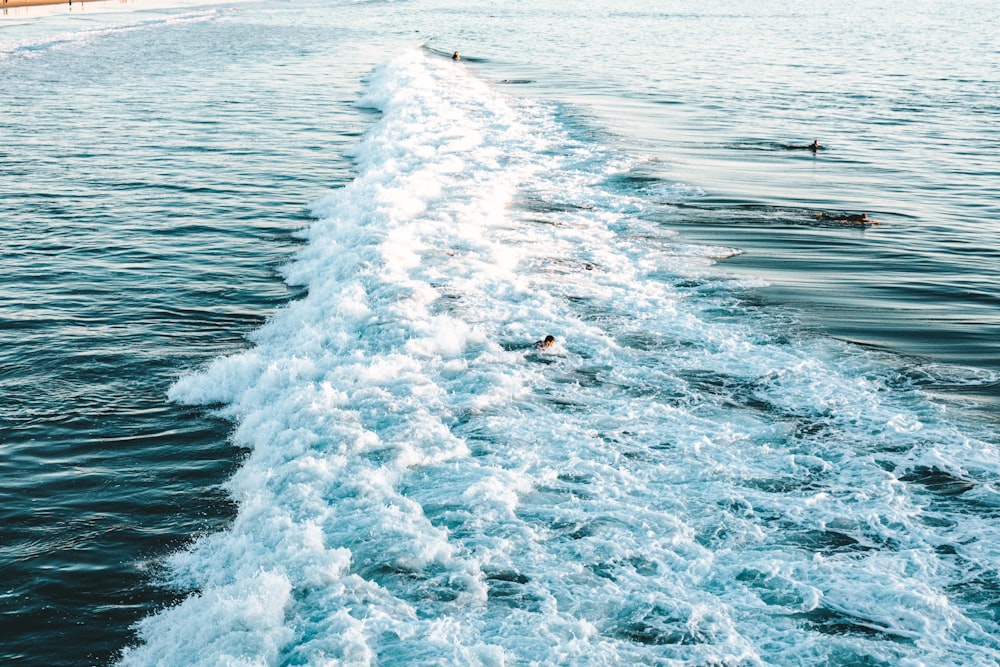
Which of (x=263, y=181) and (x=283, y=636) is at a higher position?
(x=263, y=181)

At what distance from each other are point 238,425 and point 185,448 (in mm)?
595

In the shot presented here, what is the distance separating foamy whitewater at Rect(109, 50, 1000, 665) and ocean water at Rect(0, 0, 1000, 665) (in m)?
0.03

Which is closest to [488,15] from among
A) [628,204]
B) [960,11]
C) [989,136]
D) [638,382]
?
[960,11]

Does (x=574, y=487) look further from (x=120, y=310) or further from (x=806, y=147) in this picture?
(x=806, y=147)

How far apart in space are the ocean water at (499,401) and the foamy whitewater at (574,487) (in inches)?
1.3

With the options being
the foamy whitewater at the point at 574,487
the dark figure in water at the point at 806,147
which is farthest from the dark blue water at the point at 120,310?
the dark figure in water at the point at 806,147

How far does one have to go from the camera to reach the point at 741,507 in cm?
701

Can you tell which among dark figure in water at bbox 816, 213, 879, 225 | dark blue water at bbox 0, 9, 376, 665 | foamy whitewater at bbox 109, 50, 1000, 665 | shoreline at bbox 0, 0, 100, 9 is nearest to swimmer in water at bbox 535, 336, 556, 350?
foamy whitewater at bbox 109, 50, 1000, 665

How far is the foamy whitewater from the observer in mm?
5664

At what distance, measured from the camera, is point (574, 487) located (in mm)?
7348

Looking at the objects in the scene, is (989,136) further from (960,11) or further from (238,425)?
(960,11)

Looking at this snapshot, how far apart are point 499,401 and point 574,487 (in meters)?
1.76

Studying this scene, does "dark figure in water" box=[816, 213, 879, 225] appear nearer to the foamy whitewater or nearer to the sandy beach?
the foamy whitewater

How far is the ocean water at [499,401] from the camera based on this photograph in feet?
19.3
